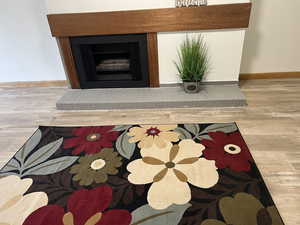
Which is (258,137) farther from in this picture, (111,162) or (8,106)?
(8,106)

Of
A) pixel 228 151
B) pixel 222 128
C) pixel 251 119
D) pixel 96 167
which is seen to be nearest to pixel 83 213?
pixel 96 167

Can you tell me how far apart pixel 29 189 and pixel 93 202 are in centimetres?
49

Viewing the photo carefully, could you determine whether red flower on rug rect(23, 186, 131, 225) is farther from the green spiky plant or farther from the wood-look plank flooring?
the green spiky plant

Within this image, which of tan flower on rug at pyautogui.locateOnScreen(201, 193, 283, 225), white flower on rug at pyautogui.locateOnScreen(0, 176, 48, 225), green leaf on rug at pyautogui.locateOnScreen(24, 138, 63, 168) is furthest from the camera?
green leaf on rug at pyautogui.locateOnScreen(24, 138, 63, 168)

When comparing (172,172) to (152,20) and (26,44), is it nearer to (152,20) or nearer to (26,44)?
(152,20)

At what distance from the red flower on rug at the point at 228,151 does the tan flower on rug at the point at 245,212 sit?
261 mm

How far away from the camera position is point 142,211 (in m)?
1.30

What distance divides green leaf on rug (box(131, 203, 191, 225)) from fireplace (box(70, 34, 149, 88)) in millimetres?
1597

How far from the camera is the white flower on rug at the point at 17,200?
4.33 feet

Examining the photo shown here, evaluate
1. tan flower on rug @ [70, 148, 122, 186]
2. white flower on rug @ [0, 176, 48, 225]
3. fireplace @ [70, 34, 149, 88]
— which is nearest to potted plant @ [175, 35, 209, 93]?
fireplace @ [70, 34, 149, 88]

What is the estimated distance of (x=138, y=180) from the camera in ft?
4.93

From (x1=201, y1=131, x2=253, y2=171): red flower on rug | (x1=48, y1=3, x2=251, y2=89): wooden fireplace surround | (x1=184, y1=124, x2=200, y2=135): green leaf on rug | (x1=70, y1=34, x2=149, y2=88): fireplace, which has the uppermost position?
(x1=48, y1=3, x2=251, y2=89): wooden fireplace surround

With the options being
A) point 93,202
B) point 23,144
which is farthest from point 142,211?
point 23,144

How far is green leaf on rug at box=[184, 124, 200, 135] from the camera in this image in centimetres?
194
